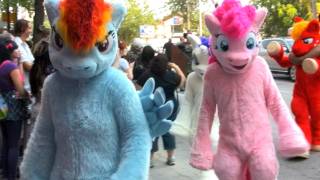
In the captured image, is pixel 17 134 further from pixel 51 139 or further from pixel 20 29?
pixel 51 139

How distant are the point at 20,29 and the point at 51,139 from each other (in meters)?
4.04

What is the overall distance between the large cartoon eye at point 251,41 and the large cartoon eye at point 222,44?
155mm

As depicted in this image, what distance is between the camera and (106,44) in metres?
3.03

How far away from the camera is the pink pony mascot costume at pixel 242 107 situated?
Answer: 4.05 meters

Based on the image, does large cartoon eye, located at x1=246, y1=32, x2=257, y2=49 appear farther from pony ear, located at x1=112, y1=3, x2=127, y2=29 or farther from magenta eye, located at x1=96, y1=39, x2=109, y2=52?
magenta eye, located at x1=96, y1=39, x2=109, y2=52

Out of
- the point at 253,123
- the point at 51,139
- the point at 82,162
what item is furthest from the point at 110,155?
the point at 253,123

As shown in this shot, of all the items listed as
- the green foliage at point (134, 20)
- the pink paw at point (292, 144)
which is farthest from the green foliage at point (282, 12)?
the pink paw at point (292, 144)

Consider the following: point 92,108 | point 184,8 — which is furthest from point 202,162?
point 184,8

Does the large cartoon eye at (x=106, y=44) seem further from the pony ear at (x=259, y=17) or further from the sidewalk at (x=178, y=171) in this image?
the sidewalk at (x=178, y=171)

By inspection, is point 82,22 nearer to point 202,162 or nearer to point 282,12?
point 202,162

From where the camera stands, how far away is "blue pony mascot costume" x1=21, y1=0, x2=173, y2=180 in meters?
2.88

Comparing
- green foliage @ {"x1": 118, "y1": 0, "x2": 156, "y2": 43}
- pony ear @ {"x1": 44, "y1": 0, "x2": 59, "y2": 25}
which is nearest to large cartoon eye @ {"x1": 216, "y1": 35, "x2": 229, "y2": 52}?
pony ear @ {"x1": 44, "y1": 0, "x2": 59, "y2": 25}

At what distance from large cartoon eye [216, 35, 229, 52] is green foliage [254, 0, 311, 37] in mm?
31591

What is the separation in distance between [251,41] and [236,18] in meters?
0.23
